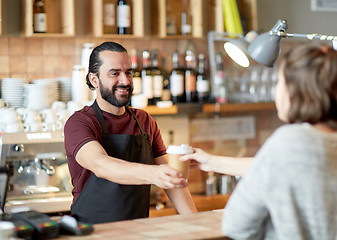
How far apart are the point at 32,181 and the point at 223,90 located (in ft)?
5.61

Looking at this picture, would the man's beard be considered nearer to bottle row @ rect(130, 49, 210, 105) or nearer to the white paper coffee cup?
the white paper coffee cup

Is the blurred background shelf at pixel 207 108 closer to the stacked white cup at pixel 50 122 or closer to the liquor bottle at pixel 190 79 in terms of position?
the liquor bottle at pixel 190 79

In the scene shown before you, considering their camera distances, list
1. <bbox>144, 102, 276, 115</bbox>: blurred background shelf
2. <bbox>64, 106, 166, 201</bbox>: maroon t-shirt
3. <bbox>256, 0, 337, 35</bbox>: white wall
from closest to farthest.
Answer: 1. <bbox>64, 106, 166, 201</bbox>: maroon t-shirt
2. <bbox>144, 102, 276, 115</bbox>: blurred background shelf
3. <bbox>256, 0, 337, 35</bbox>: white wall

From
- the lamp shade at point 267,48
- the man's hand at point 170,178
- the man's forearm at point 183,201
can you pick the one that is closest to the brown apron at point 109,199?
the man's forearm at point 183,201

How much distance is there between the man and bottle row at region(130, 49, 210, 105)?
1158mm

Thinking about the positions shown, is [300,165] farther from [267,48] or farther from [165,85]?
[165,85]

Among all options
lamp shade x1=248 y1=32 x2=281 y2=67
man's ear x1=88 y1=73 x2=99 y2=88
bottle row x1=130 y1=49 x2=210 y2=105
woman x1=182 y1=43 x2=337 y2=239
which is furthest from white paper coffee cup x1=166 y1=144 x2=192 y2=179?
bottle row x1=130 y1=49 x2=210 y2=105

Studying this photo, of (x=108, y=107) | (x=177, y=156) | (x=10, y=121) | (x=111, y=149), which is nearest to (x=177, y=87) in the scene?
(x=10, y=121)

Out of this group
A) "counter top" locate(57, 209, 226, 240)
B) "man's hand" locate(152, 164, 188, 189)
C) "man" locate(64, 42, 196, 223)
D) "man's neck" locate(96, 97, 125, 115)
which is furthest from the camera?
"man's neck" locate(96, 97, 125, 115)

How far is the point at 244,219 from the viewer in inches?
63.2

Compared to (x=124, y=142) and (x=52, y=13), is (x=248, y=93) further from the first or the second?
(x=124, y=142)

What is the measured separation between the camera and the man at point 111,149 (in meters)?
2.44

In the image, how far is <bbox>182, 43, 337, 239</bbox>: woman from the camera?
153cm

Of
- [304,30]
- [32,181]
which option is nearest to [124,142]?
[32,181]
